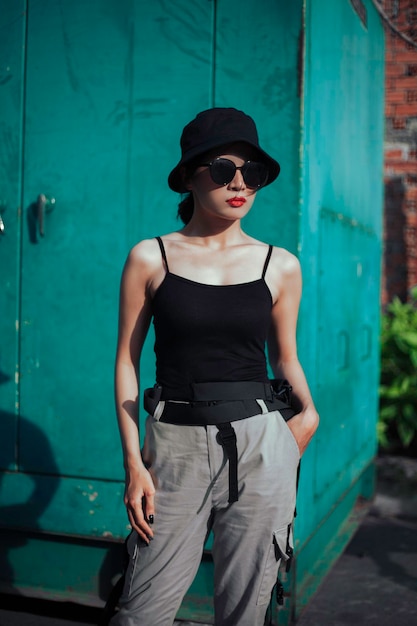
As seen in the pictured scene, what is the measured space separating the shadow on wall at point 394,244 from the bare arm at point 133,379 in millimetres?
6080

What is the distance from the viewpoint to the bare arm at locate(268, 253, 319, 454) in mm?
2414

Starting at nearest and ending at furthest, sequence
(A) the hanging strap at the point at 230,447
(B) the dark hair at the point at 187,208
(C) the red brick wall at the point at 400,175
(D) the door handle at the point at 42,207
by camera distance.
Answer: (A) the hanging strap at the point at 230,447 < (B) the dark hair at the point at 187,208 < (D) the door handle at the point at 42,207 < (C) the red brick wall at the point at 400,175

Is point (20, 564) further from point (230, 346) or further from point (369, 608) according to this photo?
point (230, 346)

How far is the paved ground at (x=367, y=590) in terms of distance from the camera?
3.76 metres

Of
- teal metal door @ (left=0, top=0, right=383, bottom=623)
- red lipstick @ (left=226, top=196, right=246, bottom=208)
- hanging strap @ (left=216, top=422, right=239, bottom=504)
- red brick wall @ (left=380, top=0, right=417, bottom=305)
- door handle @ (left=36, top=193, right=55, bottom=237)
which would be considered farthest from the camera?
red brick wall @ (left=380, top=0, right=417, bottom=305)

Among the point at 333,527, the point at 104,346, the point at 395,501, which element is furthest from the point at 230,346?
the point at 395,501

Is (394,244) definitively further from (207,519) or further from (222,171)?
(207,519)

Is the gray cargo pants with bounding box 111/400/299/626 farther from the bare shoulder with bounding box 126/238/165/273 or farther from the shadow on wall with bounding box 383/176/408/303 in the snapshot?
the shadow on wall with bounding box 383/176/408/303

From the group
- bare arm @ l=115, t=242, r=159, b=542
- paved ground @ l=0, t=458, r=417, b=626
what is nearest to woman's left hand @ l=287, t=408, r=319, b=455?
bare arm @ l=115, t=242, r=159, b=542

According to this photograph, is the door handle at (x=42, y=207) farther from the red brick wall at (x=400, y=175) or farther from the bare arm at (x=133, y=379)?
the red brick wall at (x=400, y=175)

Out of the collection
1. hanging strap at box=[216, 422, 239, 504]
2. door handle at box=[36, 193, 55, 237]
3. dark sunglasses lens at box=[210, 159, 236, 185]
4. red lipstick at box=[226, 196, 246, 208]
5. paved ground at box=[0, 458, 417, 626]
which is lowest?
paved ground at box=[0, 458, 417, 626]

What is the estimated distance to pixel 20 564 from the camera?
3.80 metres

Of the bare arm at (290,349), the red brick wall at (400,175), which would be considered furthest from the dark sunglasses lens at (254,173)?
the red brick wall at (400,175)

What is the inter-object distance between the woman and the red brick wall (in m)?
5.96
